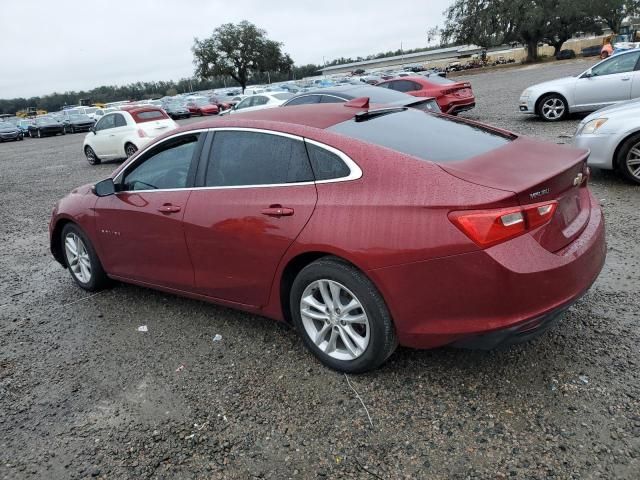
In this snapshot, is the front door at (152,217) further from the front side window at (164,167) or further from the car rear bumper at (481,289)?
the car rear bumper at (481,289)

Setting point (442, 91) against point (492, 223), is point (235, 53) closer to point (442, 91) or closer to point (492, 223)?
point (442, 91)

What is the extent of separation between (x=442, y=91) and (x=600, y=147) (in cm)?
843

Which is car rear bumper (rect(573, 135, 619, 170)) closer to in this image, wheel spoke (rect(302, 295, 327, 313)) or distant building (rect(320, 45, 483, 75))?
wheel spoke (rect(302, 295, 327, 313))

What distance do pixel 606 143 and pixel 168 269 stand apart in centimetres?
558

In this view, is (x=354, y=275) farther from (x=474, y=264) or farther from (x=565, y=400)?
(x=565, y=400)

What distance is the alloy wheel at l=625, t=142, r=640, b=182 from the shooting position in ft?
21.0

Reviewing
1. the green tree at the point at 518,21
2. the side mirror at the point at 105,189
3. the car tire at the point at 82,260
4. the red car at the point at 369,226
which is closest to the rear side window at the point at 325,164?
the red car at the point at 369,226

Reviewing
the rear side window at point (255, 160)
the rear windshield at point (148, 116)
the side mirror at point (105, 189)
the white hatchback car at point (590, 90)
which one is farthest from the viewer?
the rear windshield at point (148, 116)

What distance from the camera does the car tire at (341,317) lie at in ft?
9.45

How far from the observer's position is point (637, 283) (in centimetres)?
401

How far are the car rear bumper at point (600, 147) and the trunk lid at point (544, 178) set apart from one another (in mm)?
3771

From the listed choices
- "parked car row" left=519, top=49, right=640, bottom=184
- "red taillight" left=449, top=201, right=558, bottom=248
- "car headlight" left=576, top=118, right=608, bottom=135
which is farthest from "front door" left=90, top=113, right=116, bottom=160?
"red taillight" left=449, top=201, right=558, bottom=248

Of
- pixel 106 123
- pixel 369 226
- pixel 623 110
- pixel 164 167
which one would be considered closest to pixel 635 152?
pixel 623 110

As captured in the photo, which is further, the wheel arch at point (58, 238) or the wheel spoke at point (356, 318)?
the wheel arch at point (58, 238)
